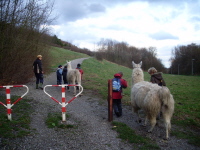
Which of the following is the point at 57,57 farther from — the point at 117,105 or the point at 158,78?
the point at 158,78

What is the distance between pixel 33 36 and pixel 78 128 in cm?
1083

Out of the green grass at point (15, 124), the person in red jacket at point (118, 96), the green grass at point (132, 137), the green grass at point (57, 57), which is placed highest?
the green grass at point (57, 57)

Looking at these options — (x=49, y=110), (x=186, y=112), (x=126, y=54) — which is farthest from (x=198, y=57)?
(x=49, y=110)

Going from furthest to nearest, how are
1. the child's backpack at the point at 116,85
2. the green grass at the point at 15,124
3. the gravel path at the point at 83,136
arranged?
the child's backpack at the point at 116,85, the green grass at the point at 15,124, the gravel path at the point at 83,136

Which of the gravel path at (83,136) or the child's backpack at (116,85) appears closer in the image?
the gravel path at (83,136)

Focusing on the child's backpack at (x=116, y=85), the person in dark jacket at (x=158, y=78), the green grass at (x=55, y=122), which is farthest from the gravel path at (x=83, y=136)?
the person in dark jacket at (x=158, y=78)

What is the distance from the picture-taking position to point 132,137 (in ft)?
15.6

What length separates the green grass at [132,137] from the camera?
433 cm

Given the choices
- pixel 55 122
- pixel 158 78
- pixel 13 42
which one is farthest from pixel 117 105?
pixel 13 42

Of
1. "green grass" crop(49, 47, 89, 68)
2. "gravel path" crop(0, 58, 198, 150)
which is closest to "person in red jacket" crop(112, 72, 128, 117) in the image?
"gravel path" crop(0, 58, 198, 150)

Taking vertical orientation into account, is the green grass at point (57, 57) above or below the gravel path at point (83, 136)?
above

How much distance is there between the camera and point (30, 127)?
193 inches

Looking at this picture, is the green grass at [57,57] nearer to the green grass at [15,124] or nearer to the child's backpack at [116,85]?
the green grass at [15,124]

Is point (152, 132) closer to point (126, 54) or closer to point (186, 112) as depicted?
point (186, 112)
